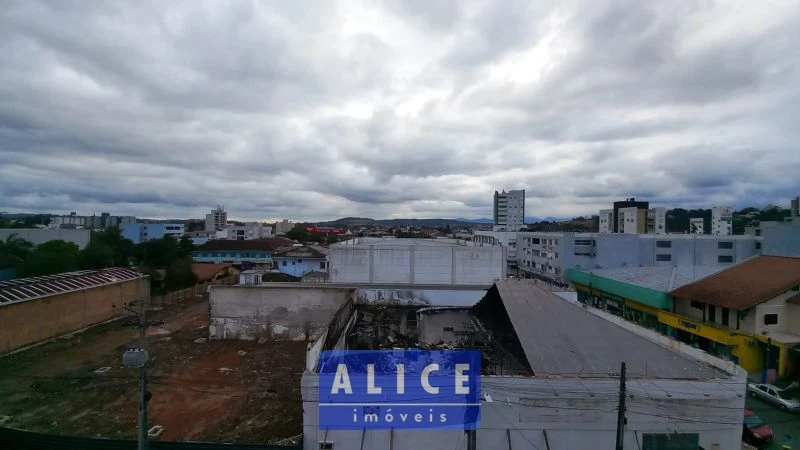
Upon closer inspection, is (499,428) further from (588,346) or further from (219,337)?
(219,337)

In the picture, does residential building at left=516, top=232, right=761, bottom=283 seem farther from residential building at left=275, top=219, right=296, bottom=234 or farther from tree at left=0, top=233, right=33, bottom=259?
residential building at left=275, top=219, right=296, bottom=234

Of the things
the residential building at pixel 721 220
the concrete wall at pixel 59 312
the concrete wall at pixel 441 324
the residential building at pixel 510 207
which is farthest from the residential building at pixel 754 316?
the residential building at pixel 510 207

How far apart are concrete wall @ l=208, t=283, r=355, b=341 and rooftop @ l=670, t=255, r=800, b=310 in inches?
625

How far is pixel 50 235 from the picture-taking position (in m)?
42.0

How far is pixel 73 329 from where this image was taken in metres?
19.7

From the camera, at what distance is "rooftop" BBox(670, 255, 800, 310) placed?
15.7 metres

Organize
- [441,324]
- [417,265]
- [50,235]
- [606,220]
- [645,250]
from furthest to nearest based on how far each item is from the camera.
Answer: [606,220] → [50,235] → [645,250] → [417,265] → [441,324]

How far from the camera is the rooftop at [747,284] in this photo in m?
15.7

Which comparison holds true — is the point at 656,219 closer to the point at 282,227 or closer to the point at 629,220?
the point at 629,220

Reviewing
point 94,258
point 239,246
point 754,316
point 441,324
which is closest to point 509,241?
point 239,246

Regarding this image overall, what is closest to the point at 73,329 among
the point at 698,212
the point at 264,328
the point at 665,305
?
the point at 264,328

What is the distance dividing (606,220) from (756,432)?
201 feet

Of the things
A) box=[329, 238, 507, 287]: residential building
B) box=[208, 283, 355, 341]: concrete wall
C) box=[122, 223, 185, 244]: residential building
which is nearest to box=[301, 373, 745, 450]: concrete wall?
box=[208, 283, 355, 341]: concrete wall

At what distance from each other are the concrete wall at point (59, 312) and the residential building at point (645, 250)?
31505 mm
